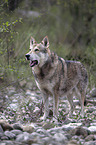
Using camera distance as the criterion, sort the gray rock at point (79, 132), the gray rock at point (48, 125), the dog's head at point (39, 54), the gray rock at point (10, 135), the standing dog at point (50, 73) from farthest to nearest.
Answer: the standing dog at point (50, 73) → the dog's head at point (39, 54) → the gray rock at point (48, 125) → the gray rock at point (79, 132) → the gray rock at point (10, 135)

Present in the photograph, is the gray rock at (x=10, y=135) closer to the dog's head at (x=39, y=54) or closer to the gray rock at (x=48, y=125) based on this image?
the gray rock at (x=48, y=125)

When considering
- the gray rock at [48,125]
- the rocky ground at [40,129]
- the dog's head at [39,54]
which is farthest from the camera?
the dog's head at [39,54]

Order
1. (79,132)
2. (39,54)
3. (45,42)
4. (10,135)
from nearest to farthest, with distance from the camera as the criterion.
Answer: (10,135)
(79,132)
(39,54)
(45,42)

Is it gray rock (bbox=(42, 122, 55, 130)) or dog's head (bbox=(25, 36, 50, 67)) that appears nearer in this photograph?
gray rock (bbox=(42, 122, 55, 130))

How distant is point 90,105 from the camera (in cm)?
736

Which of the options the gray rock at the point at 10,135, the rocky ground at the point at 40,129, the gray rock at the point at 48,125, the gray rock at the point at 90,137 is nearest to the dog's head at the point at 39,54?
the rocky ground at the point at 40,129

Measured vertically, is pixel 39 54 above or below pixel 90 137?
above

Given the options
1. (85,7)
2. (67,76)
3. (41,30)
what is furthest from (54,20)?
(67,76)

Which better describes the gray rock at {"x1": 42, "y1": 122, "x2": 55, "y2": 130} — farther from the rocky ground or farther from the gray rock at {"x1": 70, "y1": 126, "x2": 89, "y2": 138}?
the gray rock at {"x1": 70, "y1": 126, "x2": 89, "y2": 138}

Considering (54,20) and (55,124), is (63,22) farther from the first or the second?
(55,124)

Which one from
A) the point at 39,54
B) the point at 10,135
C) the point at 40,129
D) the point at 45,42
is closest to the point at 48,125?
the point at 40,129

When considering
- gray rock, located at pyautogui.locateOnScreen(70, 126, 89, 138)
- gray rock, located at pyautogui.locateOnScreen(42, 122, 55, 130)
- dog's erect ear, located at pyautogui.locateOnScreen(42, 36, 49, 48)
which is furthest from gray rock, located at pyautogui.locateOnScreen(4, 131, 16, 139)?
dog's erect ear, located at pyautogui.locateOnScreen(42, 36, 49, 48)

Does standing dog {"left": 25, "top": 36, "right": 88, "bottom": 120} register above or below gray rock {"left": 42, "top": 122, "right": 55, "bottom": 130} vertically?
above

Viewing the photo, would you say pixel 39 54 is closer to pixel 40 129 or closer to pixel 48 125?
pixel 48 125
